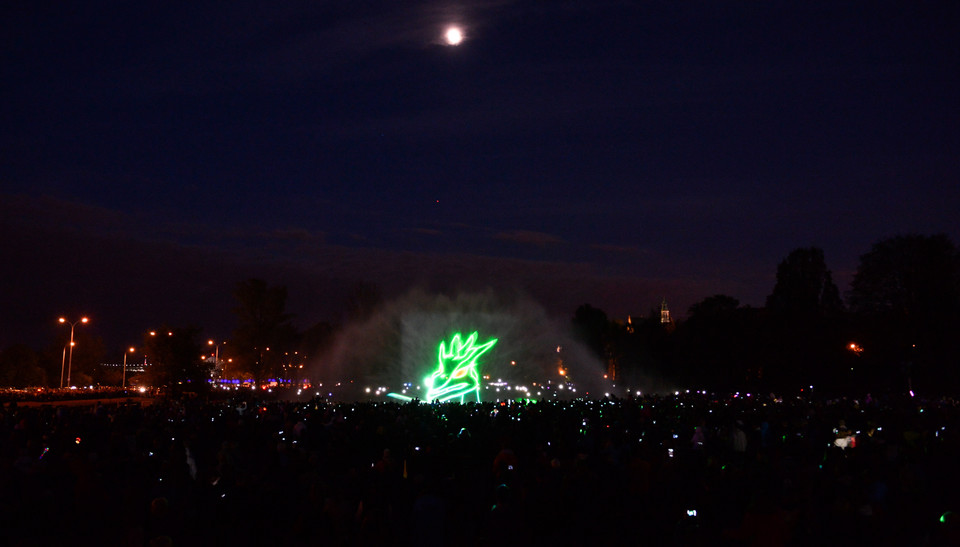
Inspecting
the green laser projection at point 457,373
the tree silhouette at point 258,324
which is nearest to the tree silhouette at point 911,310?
the green laser projection at point 457,373

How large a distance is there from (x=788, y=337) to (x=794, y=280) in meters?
15.7

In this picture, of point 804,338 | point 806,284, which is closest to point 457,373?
point 804,338

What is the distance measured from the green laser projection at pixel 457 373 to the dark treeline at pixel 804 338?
2033cm

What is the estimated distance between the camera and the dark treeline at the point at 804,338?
154 ft

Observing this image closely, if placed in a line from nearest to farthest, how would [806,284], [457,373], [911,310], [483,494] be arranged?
[483,494] < [457,373] < [911,310] < [806,284]

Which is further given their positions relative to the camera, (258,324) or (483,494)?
(258,324)

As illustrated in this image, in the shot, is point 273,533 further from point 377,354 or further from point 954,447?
point 377,354

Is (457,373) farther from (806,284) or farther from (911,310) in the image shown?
(806,284)

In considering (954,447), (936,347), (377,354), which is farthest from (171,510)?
(377,354)

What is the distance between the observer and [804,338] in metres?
53.5

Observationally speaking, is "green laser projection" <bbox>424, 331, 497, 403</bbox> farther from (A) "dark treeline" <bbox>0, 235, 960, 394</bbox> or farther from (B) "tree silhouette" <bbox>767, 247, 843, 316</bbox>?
(B) "tree silhouette" <bbox>767, 247, 843, 316</bbox>

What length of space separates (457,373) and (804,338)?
26.2 metres

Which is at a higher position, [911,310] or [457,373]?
[911,310]

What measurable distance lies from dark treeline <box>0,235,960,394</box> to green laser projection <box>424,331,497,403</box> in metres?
20.3
